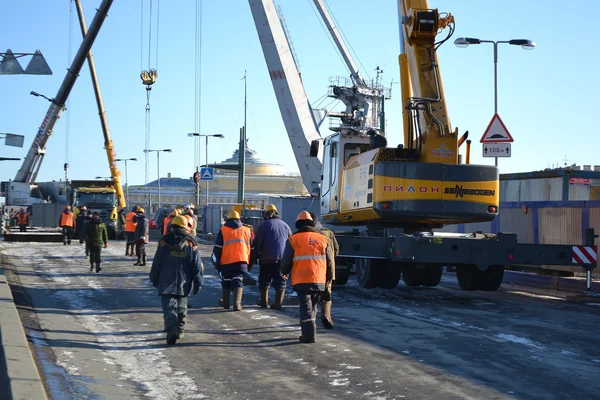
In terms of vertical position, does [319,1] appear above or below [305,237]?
above

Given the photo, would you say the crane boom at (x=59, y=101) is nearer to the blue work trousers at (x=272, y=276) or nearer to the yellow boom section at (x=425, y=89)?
the yellow boom section at (x=425, y=89)

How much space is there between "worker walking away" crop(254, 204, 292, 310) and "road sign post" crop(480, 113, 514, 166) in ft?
32.6

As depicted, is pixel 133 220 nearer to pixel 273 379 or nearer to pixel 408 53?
pixel 408 53

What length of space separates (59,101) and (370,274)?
131ft

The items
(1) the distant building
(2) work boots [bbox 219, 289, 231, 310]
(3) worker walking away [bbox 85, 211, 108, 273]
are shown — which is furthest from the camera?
(1) the distant building

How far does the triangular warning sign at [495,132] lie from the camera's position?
23.9 meters

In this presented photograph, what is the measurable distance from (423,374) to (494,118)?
1577cm

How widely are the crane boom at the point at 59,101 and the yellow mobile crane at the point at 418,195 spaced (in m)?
36.0

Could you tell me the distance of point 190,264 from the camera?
37.5 ft

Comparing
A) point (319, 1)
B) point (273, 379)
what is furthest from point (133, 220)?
point (319, 1)

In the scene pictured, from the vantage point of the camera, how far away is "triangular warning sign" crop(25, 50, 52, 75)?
23.9m

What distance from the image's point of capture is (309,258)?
38.8 ft

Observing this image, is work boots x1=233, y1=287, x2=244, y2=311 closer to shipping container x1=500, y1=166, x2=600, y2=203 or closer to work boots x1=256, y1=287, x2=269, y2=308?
work boots x1=256, y1=287, x2=269, y2=308

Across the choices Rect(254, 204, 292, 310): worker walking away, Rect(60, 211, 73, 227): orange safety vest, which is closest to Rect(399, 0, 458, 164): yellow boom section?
Rect(254, 204, 292, 310): worker walking away
